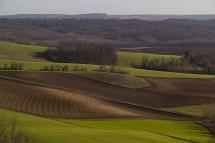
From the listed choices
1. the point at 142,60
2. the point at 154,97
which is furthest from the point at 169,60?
the point at 154,97

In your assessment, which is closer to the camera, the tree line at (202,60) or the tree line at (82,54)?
the tree line at (202,60)

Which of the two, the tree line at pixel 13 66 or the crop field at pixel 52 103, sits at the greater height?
the tree line at pixel 13 66

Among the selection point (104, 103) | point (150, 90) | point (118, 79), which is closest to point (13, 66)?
point (118, 79)

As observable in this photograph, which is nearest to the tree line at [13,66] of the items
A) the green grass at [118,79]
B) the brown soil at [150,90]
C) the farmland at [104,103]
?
the farmland at [104,103]

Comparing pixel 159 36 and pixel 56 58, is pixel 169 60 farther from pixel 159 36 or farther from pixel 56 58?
pixel 159 36

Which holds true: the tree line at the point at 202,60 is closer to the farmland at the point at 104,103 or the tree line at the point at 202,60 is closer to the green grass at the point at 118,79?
the farmland at the point at 104,103

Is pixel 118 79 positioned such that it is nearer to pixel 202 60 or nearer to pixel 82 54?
pixel 82 54

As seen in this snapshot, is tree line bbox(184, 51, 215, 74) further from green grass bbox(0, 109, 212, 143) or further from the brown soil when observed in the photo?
green grass bbox(0, 109, 212, 143)

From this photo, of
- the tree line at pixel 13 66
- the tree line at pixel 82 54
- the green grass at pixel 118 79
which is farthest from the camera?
the tree line at pixel 82 54
